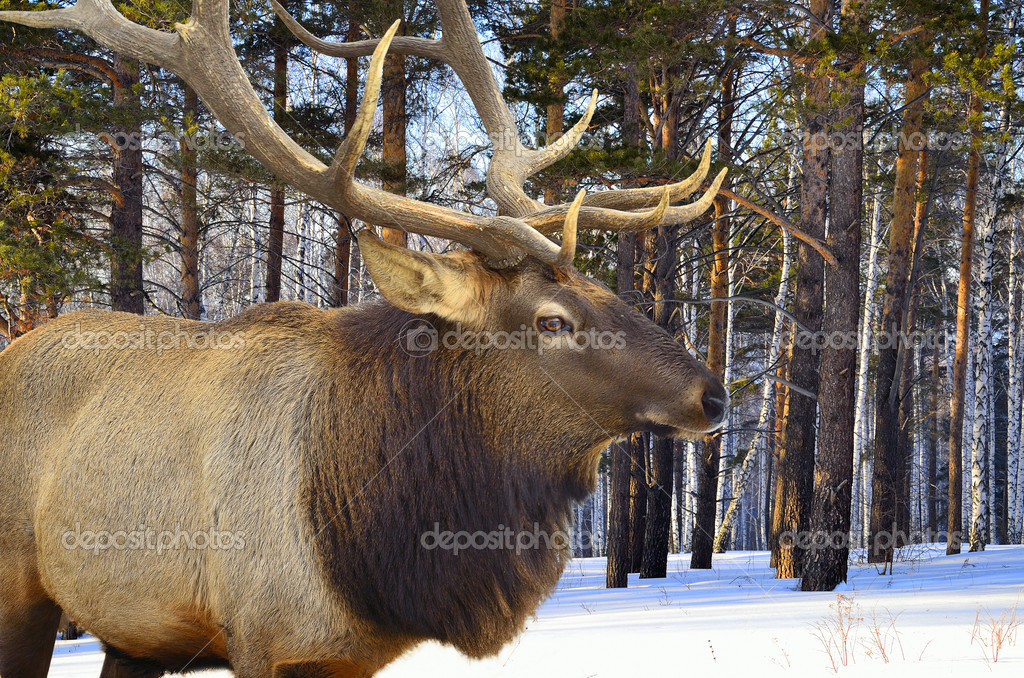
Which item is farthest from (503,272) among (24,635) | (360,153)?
(24,635)

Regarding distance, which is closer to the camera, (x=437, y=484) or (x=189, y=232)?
(x=437, y=484)

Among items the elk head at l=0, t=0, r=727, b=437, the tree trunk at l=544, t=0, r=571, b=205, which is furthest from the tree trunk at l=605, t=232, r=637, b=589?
the elk head at l=0, t=0, r=727, b=437

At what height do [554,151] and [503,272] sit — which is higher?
[554,151]

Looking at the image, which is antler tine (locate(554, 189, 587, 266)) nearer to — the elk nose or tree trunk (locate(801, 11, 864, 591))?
the elk nose

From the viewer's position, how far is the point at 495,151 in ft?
12.9

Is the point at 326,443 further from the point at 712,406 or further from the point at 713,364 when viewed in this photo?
the point at 713,364

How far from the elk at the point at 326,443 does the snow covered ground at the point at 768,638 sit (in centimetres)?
94

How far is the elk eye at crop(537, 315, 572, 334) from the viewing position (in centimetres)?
310

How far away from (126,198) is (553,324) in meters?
8.34

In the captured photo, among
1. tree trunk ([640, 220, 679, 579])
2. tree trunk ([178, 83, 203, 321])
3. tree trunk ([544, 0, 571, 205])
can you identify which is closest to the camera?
tree trunk ([544, 0, 571, 205])

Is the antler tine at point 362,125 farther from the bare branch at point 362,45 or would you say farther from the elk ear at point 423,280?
the bare branch at point 362,45

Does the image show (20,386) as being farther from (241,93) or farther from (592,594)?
(592,594)

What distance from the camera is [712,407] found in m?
2.92

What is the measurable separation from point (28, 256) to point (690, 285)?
1233 centimetres
